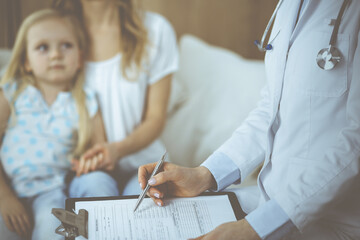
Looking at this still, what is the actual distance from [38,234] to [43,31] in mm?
563

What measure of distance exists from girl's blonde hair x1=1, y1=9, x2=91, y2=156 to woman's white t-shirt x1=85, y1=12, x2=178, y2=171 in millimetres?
56

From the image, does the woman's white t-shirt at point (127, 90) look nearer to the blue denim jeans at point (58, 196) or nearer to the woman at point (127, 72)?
the woman at point (127, 72)

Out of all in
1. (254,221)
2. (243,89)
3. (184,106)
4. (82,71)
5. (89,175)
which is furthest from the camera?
(184,106)

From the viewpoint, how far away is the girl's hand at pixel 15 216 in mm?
801

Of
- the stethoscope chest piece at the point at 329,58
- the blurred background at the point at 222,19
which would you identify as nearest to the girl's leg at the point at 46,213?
the stethoscope chest piece at the point at 329,58

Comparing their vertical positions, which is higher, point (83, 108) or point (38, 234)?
point (83, 108)

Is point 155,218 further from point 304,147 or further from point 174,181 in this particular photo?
point 304,147

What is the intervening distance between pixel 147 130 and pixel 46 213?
1.31 feet

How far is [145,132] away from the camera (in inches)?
43.1

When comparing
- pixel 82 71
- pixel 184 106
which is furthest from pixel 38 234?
pixel 184 106

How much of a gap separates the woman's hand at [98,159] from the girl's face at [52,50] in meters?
0.24

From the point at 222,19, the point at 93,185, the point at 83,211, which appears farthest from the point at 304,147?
the point at 222,19

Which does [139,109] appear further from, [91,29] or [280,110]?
[280,110]

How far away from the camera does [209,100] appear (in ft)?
4.49
